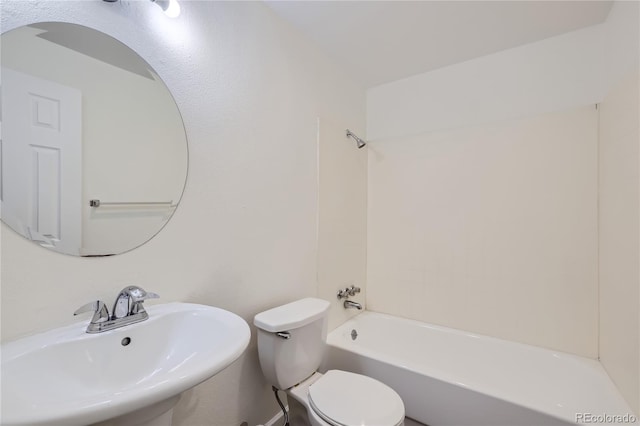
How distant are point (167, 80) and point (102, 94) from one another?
0.24 meters

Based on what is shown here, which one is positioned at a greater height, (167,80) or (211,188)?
(167,80)

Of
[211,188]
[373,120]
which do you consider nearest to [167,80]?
[211,188]

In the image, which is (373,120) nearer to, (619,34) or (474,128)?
(474,128)

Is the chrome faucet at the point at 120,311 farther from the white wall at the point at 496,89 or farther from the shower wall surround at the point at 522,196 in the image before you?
the white wall at the point at 496,89

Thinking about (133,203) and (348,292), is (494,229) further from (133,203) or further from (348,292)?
(133,203)

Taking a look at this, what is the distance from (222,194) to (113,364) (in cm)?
76

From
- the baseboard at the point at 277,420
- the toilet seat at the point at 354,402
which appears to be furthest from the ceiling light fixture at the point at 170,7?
the baseboard at the point at 277,420

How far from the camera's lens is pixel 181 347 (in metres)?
0.99

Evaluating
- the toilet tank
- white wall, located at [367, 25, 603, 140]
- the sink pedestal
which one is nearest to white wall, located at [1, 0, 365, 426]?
the toilet tank

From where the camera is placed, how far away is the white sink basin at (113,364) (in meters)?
0.55

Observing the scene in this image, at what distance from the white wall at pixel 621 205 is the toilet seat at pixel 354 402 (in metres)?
1.08

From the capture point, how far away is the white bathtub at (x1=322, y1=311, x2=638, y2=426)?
1350 mm

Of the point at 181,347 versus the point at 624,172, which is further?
the point at 624,172

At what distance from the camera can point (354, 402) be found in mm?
1301
